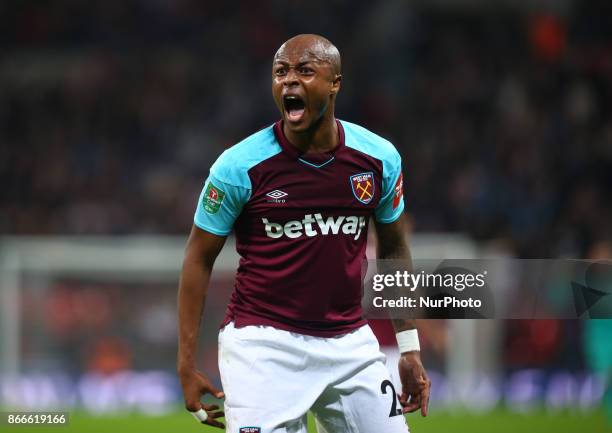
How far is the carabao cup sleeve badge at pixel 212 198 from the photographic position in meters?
3.88

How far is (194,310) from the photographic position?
3.92m

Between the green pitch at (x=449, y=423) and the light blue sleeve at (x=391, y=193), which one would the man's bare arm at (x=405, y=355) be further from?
the green pitch at (x=449, y=423)

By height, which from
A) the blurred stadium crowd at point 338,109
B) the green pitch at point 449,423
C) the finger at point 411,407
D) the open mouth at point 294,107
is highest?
the blurred stadium crowd at point 338,109

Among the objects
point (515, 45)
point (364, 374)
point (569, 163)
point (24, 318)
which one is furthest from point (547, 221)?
point (364, 374)

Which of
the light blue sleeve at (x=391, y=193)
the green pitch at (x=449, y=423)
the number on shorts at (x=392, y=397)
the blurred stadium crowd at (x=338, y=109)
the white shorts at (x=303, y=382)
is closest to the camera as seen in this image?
the white shorts at (x=303, y=382)

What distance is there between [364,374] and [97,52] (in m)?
12.4

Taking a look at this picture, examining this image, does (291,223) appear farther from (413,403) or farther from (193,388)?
(413,403)

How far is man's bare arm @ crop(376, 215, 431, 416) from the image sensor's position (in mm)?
4191

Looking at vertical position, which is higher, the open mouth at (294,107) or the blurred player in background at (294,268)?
the open mouth at (294,107)

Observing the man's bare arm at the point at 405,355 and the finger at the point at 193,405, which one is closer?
the finger at the point at 193,405

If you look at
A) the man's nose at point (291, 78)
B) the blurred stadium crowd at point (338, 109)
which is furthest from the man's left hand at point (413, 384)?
the blurred stadium crowd at point (338, 109)

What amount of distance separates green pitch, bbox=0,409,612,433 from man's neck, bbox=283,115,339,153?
4094mm

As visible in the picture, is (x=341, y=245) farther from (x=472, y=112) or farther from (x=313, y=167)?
(x=472, y=112)

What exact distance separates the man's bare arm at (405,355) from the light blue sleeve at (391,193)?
39mm
